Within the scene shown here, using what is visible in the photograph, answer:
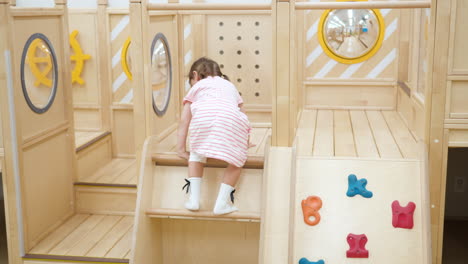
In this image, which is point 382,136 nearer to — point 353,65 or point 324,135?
point 324,135

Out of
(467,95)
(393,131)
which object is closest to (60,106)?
(393,131)

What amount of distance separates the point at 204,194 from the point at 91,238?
1181mm

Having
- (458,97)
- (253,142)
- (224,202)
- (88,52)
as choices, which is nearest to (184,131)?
(224,202)

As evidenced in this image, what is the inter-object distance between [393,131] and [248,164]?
1.29m

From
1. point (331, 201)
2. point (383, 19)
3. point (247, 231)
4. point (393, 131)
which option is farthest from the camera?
point (383, 19)

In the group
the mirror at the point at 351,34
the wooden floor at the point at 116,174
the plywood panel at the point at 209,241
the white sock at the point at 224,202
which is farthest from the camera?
the mirror at the point at 351,34

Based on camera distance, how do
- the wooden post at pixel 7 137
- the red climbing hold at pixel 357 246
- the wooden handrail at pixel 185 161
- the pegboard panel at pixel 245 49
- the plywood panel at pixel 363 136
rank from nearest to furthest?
the red climbing hold at pixel 357 246 < the wooden handrail at pixel 185 161 < the plywood panel at pixel 363 136 < the wooden post at pixel 7 137 < the pegboard panel at pixel 245 49

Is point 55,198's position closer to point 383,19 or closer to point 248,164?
point 248,164

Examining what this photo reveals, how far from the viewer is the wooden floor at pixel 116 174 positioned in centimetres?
499

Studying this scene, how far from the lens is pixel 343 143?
3.97 metres

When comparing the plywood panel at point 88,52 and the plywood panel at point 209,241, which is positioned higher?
the plywood panel at point 88,52

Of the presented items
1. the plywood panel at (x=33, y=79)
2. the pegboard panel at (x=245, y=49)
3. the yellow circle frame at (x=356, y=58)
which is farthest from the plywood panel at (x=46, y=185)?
the yellow circle frame at (x=356, y=58)

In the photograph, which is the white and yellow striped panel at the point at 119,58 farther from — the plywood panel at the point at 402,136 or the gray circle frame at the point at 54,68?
the plywood panel at the point at 402,136

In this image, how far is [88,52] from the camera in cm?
575
